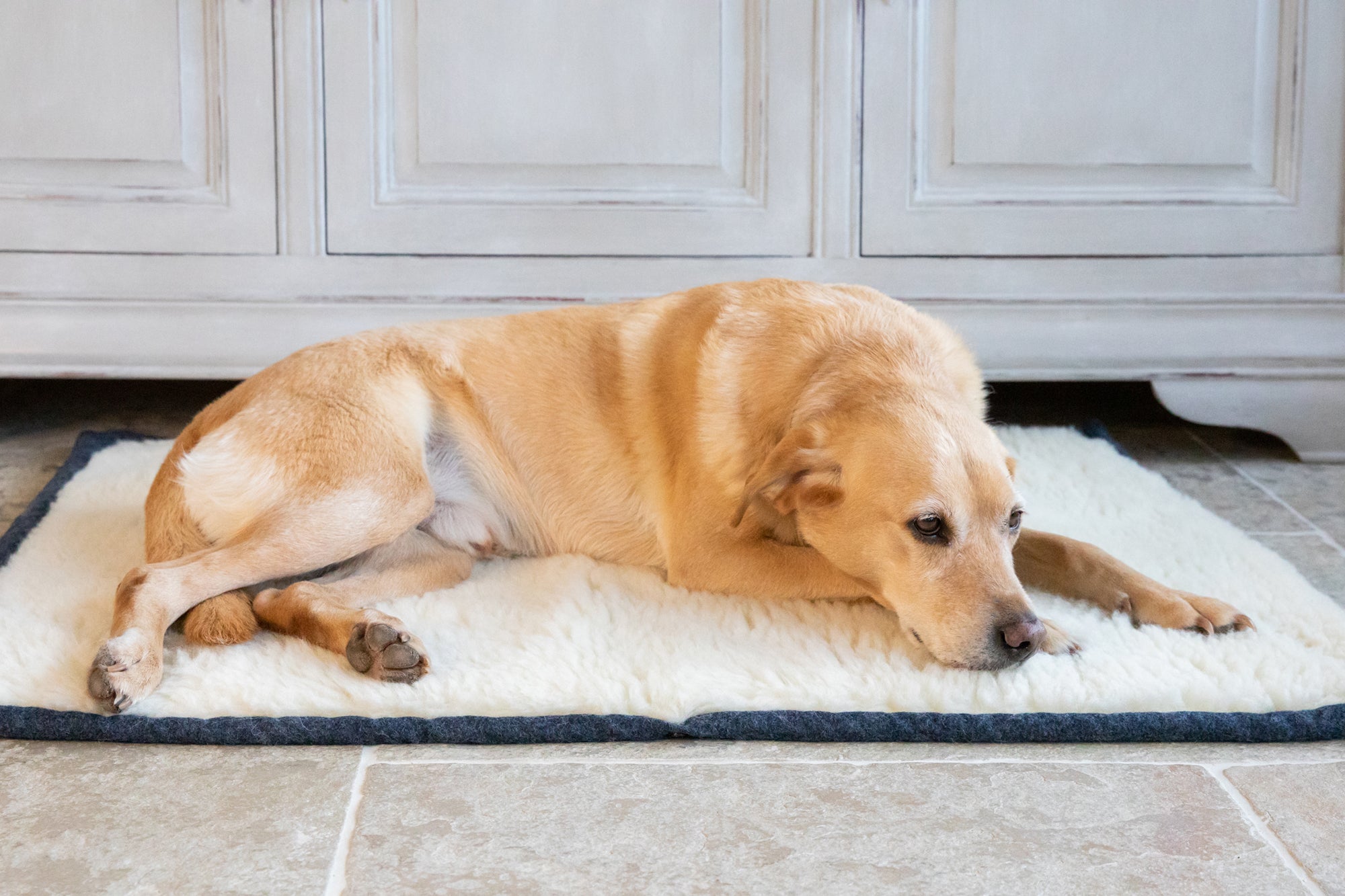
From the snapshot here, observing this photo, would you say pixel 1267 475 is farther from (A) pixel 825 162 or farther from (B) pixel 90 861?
(B) pixel 90 861

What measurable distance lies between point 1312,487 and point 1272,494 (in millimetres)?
125

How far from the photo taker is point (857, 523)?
1.58 metres

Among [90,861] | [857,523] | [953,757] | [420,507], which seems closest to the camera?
[90,861]

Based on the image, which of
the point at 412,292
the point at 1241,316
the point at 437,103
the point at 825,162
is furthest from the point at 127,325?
the point at 1241,316

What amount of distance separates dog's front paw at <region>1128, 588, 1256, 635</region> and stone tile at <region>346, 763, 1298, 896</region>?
35cm

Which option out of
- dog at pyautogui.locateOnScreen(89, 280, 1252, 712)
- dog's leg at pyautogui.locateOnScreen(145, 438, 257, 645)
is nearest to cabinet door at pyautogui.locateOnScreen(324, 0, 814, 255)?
dog at pyautogui.locateOnScreen(89, 280, 1252, 712)

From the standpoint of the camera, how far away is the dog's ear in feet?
5.26

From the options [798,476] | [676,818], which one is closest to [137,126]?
[798,476]

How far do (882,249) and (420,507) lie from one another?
1.37m

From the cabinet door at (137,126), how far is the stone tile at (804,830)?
5.82 feet

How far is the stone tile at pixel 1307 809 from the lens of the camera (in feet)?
3.70

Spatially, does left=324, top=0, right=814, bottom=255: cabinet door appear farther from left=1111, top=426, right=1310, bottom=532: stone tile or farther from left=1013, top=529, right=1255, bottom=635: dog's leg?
left=1013, top=529, right=1255, bottom=635: dog's leg

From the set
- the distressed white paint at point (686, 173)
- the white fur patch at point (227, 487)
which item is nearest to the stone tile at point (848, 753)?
the white fur patch at point (227, 487)

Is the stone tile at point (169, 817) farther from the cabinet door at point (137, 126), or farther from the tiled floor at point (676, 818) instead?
the cabinet door at point (137, 126)
